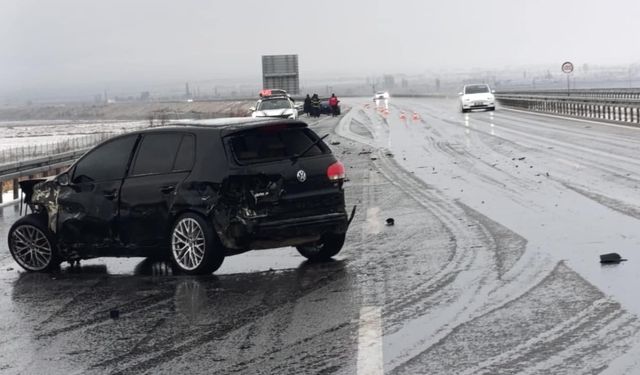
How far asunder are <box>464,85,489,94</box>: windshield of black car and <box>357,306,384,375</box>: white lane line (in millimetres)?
52931

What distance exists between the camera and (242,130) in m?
9.77

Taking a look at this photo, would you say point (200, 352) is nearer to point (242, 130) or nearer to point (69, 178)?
point (242, 130)

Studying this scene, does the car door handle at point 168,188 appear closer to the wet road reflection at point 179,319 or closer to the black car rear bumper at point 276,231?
the black car rear bumper at point 276,231

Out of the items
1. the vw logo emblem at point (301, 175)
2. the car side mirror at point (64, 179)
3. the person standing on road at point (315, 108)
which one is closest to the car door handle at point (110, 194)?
the car side mirror at point (64, 179)

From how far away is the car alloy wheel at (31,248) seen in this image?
35.2 feet

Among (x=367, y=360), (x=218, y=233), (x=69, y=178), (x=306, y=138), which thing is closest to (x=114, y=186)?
(x=69, y=178)

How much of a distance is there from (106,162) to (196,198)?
146 centimetres

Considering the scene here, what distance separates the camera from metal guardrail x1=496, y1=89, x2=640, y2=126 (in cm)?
4066

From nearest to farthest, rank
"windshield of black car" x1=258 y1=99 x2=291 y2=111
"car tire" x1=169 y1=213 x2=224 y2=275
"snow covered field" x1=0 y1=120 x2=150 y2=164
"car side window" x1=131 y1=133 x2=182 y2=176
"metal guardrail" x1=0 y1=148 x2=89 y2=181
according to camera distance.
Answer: "car tire" x1=169 y1=213 x2=224 y2=275
"car side window" x1=131 y1=133 x2=182 y2=176
"metal guardrail" x1=0 y1=148 x2=89 y2=181
"snow covered field" x1=0 y1=120 x2=150 y2=164
"windshield of black car" x1=258 y1=99 x2=291 y2=111

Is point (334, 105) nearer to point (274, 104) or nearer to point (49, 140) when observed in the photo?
point (274, 104)

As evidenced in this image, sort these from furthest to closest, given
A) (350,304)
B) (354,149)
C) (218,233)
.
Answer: (354,149)
(218,233)
(350,304)

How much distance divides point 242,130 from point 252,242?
116cm

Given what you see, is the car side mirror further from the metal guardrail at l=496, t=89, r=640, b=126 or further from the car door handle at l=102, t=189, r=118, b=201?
the metal guardrail at l=496, t=89, r=640, b=126

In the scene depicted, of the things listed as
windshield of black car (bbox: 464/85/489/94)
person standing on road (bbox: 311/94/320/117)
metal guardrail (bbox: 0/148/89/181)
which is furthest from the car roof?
person standing on road (bbox: 311/94/320/117)
